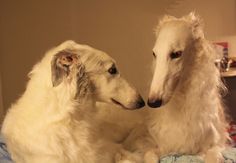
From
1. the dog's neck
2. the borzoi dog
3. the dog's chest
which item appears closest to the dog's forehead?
the borzoi dog

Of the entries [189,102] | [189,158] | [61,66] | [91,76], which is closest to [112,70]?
[91,76]

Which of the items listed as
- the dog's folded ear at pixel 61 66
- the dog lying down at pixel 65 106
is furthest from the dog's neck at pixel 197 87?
the dog's folded ear at pixel 61 66

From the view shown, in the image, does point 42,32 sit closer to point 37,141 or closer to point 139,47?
point 139,47

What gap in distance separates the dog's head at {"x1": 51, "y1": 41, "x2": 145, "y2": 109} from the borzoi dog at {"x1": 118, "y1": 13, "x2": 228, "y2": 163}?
0.15 m

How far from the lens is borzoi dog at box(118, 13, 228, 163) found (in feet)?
4.38

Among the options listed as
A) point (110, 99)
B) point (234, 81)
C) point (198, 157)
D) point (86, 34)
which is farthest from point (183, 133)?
point (234, 81)

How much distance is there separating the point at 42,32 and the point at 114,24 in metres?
0.55

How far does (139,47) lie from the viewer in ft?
9.22

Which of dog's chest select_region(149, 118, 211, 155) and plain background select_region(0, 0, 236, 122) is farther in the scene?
plain background select_region(0, 0, 236, 122)

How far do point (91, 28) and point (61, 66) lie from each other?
1481 mm

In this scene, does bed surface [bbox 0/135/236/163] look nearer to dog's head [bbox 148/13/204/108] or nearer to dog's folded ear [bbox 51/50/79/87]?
dog's head [bbox 148/13/204/108]

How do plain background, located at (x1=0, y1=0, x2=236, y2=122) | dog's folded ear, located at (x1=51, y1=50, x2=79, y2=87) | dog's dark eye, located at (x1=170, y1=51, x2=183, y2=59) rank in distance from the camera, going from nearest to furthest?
1. dog's folded ear, located at (x1=51, y1=50, x2=79, y2=87)
2. dog's dark eye, located at (x1=170, y1=51, x2=183, y2=59)
3. plain background, located at (x1=0, y1=0, x2=236, y2=122)

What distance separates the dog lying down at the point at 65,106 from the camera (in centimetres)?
121

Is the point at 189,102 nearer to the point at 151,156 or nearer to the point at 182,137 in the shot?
the point at 182,137
